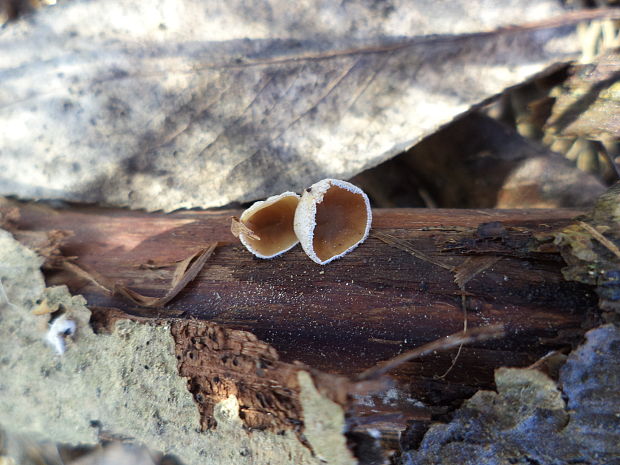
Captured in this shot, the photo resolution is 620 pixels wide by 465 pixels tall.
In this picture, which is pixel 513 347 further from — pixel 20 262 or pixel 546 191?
pixel 20 262

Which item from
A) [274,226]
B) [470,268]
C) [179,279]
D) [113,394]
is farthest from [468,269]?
[113,394]

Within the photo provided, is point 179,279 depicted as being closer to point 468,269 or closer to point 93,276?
point 93,276

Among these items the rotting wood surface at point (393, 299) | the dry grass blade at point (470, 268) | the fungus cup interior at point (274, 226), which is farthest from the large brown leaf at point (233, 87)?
the dry grass blade at point (470, 268)

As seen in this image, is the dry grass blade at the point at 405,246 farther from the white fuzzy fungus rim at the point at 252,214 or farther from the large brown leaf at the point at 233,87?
the large brown leaf at the point at 233,87

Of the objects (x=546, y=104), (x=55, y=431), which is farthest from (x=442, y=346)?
(x=546, y=104)

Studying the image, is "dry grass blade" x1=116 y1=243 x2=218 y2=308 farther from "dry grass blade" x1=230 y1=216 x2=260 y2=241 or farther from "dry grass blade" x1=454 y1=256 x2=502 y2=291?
"dry grass blade" x1=454 y1=256 x2=502 y2=291

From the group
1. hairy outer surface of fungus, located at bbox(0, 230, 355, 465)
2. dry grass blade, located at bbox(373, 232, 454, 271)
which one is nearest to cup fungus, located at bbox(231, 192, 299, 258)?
dry grass blade, located at bbox(373, 232, 454, 271)
